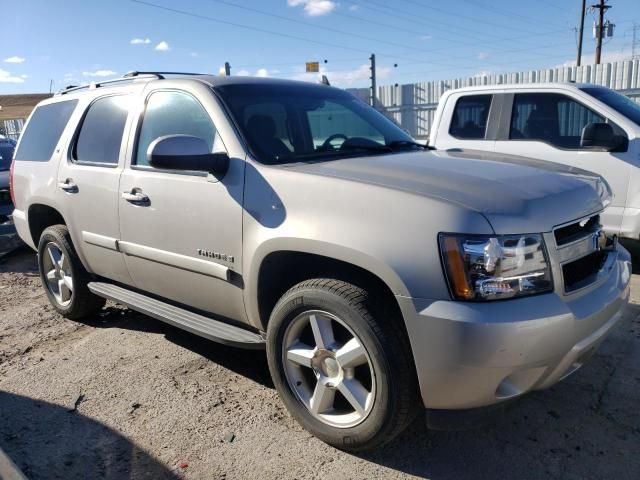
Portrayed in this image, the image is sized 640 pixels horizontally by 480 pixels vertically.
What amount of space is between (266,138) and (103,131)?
160 centimetres

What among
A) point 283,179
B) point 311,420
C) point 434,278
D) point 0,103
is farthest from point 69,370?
point 0,103

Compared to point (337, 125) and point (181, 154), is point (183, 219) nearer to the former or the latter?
point (181, 154)

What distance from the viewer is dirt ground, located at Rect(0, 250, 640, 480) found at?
2.59m

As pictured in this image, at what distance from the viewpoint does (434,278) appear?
2203 mm

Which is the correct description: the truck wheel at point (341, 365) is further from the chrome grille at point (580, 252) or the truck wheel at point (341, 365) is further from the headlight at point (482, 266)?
the chrome grille at point (580, 252)

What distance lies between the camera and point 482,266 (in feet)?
7.18

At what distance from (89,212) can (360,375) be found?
249 centimetres

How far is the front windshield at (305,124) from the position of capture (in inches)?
124

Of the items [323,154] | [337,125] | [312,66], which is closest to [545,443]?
[323,154]

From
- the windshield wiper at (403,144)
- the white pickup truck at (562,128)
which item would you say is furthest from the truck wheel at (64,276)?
the white pickup truck at (562,128)

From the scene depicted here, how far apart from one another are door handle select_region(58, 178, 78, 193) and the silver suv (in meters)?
0.05

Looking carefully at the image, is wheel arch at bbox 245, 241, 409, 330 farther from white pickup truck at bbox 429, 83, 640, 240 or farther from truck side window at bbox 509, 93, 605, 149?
truck side window at bbox 509, 93, 605, 149

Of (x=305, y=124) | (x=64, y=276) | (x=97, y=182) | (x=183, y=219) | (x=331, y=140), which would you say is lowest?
(x=64, y=276)

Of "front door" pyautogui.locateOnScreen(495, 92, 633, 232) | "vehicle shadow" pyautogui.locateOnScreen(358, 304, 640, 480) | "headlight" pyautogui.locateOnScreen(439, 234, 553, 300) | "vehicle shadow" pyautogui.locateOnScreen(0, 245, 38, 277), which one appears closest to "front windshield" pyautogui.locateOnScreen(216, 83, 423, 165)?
"headlight" pyautogui.locateOnScreen(439, 234, 553, 300)
